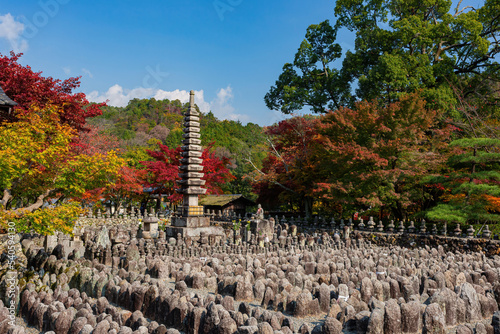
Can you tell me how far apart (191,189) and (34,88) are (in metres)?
7.87

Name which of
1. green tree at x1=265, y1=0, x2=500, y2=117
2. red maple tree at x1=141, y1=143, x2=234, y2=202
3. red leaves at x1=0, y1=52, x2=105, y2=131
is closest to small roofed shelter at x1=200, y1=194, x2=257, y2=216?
red maple tree at x1=141, y1=143, x2=234, y2=202

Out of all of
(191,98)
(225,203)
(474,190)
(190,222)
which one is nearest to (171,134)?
(225,203)

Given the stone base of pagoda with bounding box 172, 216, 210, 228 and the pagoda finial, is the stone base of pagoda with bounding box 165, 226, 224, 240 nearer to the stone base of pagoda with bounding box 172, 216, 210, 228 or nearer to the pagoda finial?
the stone base of pagoda with bounding box 172, 216, 210, 228

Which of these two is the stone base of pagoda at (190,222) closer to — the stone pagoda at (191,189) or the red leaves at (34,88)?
the stone pagoda at (191,189)

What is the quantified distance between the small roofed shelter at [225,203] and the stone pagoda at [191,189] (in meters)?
13.2

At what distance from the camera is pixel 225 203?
97.2 feet

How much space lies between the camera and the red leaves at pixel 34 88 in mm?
15344

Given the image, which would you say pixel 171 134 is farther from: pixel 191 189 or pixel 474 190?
pixel 474 190

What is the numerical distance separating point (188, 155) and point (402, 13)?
1677 cm

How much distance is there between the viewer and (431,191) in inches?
760

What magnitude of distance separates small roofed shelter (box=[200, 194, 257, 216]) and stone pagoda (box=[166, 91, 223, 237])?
13.2m

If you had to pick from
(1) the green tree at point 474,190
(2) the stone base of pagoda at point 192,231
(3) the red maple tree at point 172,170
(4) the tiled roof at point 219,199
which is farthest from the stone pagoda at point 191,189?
(4) the tiled roof at point 219,199

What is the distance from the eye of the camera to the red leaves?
15.3 meters

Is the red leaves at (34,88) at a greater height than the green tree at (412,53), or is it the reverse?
the green tree at (412,53)
